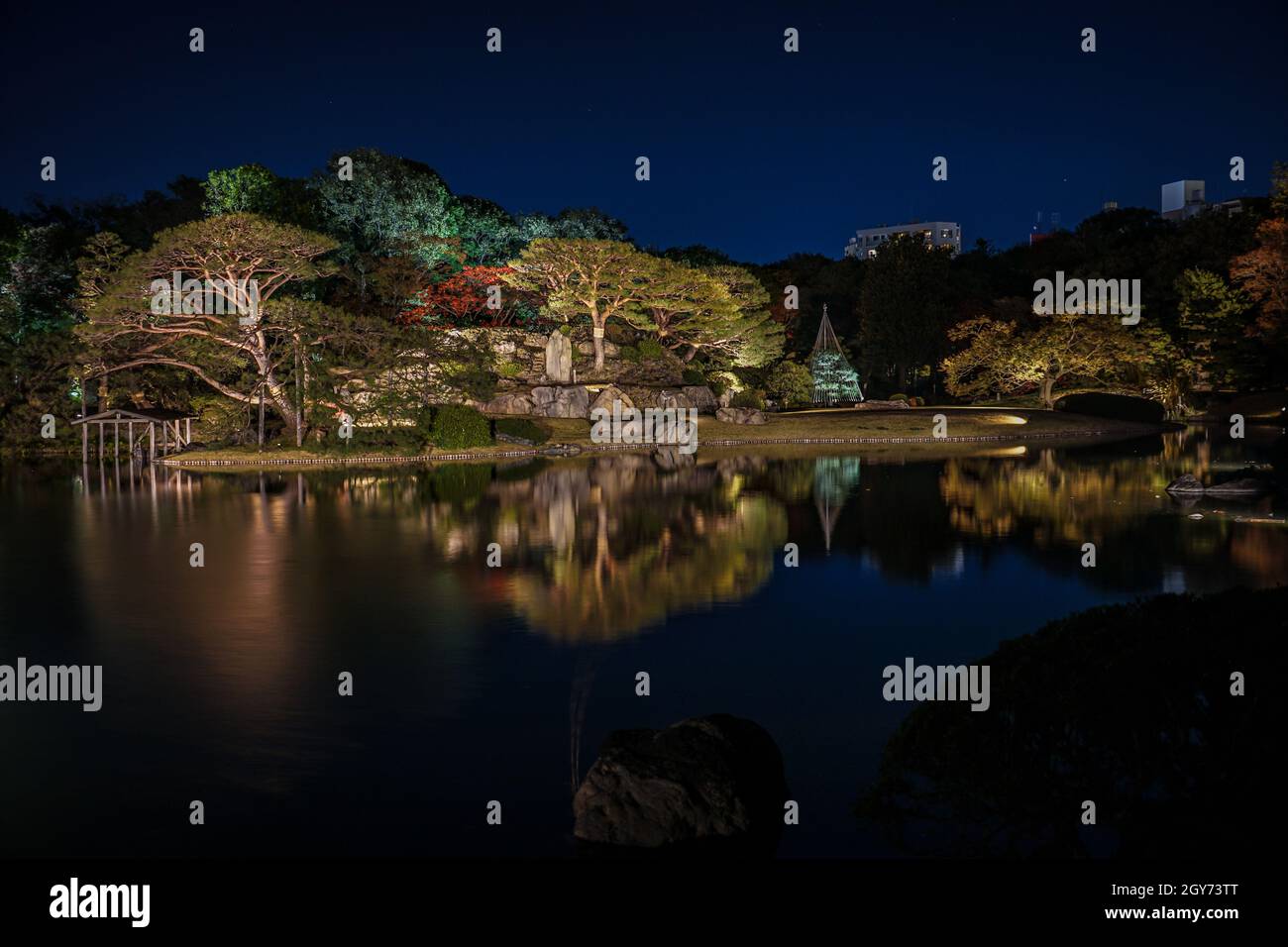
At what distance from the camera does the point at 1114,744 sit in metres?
5.41

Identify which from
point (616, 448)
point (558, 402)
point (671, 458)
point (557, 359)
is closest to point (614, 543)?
point (671, 458)

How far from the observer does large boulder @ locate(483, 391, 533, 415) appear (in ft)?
131

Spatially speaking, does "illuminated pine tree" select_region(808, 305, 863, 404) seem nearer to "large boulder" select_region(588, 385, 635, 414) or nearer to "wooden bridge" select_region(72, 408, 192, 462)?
"large boulder" select_region(588, 385, 635, 414)

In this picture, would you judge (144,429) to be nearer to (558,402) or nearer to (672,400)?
(558,402)

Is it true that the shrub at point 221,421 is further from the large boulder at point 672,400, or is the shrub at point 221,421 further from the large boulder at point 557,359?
the large boulder at point 672,400

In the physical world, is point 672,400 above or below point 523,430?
above

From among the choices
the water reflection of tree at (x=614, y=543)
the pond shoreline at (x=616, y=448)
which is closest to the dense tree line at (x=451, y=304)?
the pond shoreline at (x=616, y=448)

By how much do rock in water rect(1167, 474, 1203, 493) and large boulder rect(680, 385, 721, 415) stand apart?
23.7 meters

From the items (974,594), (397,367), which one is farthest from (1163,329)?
(974,594)

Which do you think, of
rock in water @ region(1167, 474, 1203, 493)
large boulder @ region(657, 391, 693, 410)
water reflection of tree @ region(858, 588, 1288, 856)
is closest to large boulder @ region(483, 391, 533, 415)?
large boulder @ region(657, 391, 693, 410)

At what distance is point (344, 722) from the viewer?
812 cm

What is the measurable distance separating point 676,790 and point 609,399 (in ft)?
115
